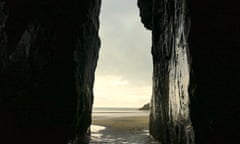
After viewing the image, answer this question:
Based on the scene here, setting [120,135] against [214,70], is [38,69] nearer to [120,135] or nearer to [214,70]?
[214,70]

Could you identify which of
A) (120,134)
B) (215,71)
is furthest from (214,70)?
(120,134)

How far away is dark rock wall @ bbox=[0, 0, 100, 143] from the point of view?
1008 centimetres

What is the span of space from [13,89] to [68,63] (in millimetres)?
2031

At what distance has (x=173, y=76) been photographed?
11617 millimetres

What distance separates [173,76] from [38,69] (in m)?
5.00

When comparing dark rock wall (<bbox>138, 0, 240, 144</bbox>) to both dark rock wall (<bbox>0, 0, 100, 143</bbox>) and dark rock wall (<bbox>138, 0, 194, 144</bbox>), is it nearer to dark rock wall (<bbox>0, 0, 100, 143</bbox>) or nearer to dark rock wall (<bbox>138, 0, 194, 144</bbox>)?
dark rock wall (<bbox>138, 0, 194, 144</bbox>)

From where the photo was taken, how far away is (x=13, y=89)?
1016cm

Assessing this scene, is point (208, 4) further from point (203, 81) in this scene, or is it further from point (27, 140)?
point (27, 140)

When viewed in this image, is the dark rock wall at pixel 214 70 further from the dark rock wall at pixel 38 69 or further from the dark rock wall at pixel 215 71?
the dark rock wall at pixel 38 69

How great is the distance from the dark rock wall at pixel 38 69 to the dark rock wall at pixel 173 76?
11.9ft

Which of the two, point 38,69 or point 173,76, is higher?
point 38,69

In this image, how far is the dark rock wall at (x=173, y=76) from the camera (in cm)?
952

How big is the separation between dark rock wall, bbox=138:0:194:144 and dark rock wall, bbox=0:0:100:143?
11.9 ft

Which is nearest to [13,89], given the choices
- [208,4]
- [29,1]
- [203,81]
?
[29,1]
